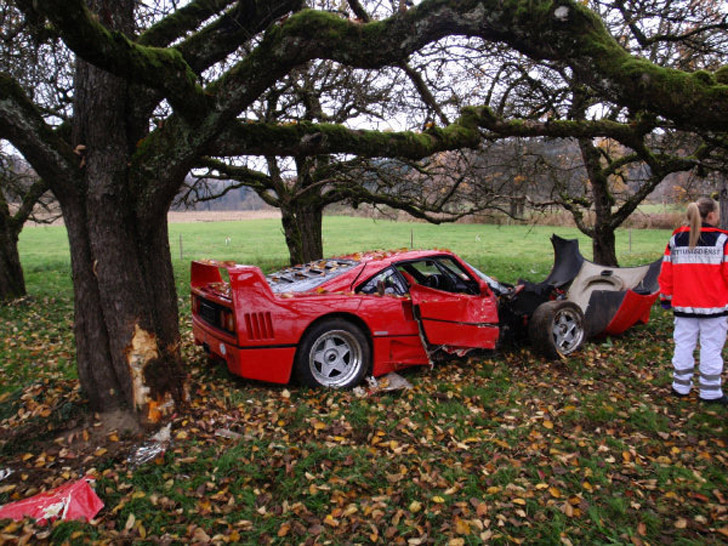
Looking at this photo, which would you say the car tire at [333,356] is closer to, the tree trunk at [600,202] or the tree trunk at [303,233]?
the tree trunk at [303,233]

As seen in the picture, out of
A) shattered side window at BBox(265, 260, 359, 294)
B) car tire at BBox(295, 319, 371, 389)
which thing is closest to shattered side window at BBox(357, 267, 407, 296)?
shattered side window at BBox(265, 260, 359, 294)

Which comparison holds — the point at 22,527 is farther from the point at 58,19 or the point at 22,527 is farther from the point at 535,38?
the point at 535,38

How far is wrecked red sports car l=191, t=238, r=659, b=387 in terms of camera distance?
4848 millimetres

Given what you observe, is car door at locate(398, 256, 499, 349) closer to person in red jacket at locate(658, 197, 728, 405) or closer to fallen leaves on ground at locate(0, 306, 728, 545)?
fallen leaves on ground at locate(0, 306, 728, 545)

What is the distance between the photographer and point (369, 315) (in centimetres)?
527

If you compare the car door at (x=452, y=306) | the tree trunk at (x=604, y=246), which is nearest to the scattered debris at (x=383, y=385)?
the car door at (x=452, y=306)

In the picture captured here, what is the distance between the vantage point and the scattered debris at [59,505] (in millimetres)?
3111

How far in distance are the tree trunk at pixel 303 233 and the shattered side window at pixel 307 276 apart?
606cm

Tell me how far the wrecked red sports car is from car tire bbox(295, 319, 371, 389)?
0.01 meters

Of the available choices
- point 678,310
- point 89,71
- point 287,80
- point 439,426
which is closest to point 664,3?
point 678,310

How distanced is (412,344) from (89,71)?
4094 millimetres

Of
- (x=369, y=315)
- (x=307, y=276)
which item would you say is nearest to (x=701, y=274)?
(x=369, y=315)

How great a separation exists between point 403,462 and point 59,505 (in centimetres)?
240

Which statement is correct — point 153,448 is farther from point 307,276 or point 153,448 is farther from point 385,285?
point 385,285
